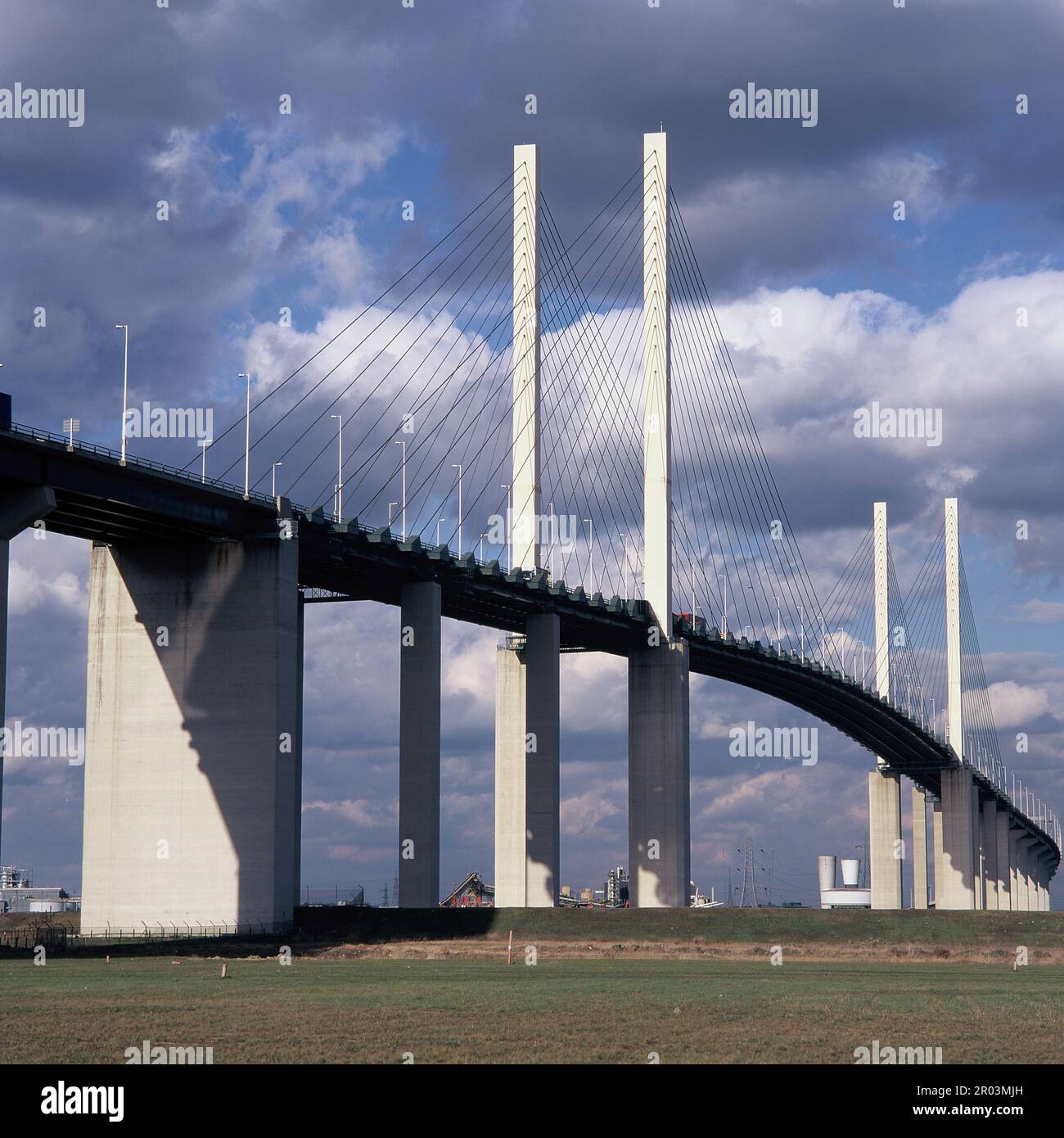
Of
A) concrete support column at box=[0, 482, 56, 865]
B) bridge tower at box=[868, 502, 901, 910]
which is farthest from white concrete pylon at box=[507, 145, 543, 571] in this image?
bridge tower at box=[868, 502, 901, 910]

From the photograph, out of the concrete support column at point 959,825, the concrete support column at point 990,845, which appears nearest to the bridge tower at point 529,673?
the concrete support column at point 959,825

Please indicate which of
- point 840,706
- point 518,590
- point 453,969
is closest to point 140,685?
point 518,590

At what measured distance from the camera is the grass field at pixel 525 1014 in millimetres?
23547

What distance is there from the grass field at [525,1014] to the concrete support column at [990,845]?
152451mm

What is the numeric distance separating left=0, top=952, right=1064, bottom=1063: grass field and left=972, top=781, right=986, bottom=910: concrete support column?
127554 millimetres

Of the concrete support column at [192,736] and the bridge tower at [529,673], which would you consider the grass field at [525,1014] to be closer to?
the concrete support column at [192,736]

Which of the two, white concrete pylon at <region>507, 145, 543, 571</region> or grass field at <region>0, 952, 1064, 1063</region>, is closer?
grass field at <region>0, 952, 1064, 1063</region>

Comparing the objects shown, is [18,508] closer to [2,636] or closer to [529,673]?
[2,636]

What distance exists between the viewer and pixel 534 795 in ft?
327

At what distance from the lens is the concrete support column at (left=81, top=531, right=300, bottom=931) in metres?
72.9

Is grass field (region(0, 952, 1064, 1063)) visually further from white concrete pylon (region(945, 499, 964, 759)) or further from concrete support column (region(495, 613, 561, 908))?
white concrete pylon (region(945, 499, 964, 759))

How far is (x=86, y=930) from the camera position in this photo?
77.1 m
